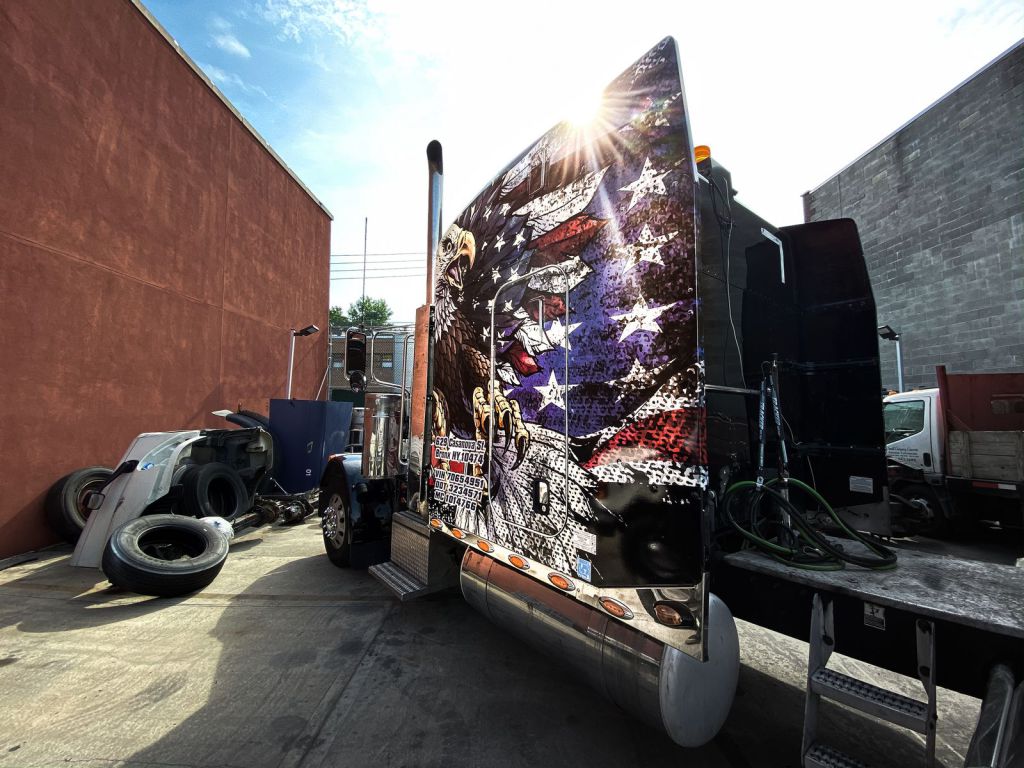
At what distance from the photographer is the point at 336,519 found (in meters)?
5.45

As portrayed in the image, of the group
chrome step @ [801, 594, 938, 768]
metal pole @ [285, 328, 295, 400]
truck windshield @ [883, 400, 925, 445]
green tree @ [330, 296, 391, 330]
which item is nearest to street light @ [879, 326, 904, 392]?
truck windshield @ [883, 400, 925, 445]

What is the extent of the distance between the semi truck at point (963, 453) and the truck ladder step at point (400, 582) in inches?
290

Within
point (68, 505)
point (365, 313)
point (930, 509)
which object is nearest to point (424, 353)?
point (68, 505)

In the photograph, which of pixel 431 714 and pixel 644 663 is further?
pixel 431 714

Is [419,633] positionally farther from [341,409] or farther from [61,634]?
[341,409]

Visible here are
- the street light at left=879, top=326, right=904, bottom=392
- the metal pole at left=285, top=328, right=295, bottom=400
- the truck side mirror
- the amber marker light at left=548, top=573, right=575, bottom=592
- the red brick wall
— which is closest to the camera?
the amber marker light at left=548, top=573, right=575, bottom=592

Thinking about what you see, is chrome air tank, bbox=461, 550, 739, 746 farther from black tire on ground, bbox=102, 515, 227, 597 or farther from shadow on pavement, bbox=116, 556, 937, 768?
black tire on ground, bbox=102, 515, 227, 597

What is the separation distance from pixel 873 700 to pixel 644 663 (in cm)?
83

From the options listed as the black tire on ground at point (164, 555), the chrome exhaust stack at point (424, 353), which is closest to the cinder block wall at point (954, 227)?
the chrome exhaust stack at point (424, 353)

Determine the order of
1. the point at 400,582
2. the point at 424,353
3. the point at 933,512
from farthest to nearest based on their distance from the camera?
the point at 933,512 < the point at 424,353 < the point at 400,582

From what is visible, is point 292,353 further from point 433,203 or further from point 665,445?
point 665,445

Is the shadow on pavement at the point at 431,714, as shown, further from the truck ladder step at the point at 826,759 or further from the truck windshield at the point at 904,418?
the truck windshield at the point at 904,418

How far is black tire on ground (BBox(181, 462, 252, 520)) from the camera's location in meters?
6.06

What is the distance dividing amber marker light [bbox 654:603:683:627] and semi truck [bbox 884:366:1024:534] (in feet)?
23.0
